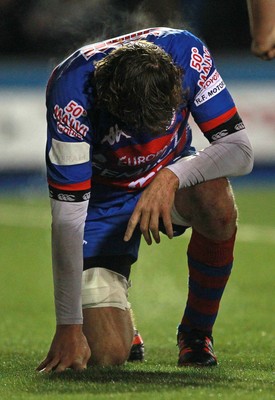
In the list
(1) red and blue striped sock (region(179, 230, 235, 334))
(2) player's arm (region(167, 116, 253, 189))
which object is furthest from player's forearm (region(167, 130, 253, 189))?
(1) red and blue striped sock (region(179, 230, 235, 334))

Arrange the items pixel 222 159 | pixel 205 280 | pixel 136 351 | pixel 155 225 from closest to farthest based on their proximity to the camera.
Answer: pixel 155 225 → pixel 222 159 → pixel 205 280 → pixel 136 351

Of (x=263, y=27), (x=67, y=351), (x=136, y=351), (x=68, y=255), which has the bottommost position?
(x=136, y=351)

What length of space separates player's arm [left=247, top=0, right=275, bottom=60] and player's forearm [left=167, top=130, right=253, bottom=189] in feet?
2.97

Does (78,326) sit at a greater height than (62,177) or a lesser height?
lesser

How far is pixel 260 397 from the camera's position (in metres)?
3.82

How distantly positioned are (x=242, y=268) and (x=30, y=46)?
235 inches

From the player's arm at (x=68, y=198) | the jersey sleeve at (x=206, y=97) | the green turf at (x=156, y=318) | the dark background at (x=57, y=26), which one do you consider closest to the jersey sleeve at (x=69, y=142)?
the player's arm at (x=68, y=198)

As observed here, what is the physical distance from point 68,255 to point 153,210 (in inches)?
16.9

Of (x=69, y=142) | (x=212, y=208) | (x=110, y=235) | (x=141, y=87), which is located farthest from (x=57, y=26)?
(x=141, y=87)

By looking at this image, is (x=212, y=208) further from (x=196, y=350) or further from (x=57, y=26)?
(x=57, y=26)

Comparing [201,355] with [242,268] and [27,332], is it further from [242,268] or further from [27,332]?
[242,268]

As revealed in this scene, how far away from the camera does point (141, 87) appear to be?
4.21 m

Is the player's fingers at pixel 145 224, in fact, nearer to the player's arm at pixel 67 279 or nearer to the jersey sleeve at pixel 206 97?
the player's arm at pixel 67 279

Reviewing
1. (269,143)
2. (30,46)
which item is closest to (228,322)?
(269,143)
